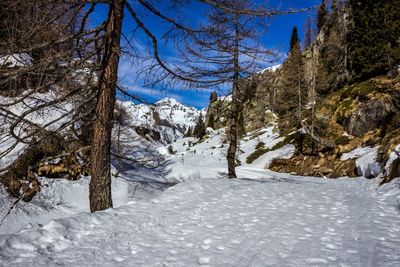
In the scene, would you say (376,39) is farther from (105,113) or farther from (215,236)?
(215,236)

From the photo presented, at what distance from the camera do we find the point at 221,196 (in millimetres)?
7434

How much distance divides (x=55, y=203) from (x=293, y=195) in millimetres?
8742

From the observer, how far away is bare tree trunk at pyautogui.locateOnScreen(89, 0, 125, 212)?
532cm

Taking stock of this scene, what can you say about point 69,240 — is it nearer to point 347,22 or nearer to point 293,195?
point 293,195

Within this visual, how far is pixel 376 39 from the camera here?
2594cm

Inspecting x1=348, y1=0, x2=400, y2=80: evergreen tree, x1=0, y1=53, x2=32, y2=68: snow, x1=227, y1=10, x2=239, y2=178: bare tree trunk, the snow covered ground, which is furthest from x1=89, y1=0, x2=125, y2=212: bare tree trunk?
x1=348, y1=0, x2=400, y2=80: evergreen tree

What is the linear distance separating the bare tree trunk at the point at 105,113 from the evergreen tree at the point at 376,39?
24361 millimetres

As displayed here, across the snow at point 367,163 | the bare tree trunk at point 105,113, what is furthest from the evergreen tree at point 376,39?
the bare tree trunk at point 105,113

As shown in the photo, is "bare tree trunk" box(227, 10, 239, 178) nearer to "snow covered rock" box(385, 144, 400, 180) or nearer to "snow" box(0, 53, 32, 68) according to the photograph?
"snow covered rock" box(385, 144, 400, 180)

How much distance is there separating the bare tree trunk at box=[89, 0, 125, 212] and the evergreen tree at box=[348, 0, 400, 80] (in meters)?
24.4

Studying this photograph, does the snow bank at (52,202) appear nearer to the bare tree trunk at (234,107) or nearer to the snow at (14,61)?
the bare tree trunk at (234,107)

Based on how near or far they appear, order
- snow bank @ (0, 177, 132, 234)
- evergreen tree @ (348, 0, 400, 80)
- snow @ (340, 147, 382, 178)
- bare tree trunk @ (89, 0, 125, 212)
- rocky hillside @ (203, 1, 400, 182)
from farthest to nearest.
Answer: evergreen tree @ (348, 0, 400, 80), snow @ (340, 147, 382, 178), rocky hillside @ (203, 1, 400, 182), snow bank @ (0, 177, 132, 234), bare tree trunk @ (89, 0, 125, 212)

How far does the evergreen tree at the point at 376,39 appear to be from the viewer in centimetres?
2472

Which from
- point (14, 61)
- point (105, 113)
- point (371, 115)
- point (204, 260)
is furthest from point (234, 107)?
point (371, 115)
